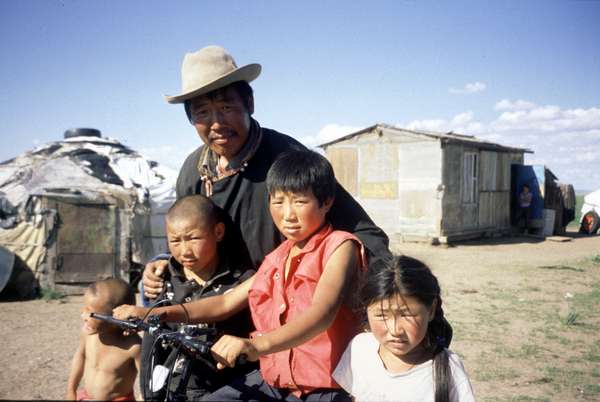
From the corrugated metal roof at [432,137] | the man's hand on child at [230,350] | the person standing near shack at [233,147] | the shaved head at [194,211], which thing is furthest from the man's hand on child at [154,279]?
the corrugated metal roof at [432,137]

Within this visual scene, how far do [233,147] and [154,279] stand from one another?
87 centimetres

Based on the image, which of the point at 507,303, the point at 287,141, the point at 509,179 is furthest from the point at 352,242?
the point at 509,179

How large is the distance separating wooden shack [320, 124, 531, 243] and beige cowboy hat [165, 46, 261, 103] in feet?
47.2

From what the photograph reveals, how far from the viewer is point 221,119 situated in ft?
9.36

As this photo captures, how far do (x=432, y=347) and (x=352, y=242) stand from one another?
2.02 feet

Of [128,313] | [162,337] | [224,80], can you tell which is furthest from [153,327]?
[224,80]

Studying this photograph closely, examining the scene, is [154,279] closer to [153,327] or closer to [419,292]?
[153,327]

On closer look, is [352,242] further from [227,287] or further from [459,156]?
[459,156]

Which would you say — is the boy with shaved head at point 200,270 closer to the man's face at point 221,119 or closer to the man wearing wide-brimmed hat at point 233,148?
the man wearing wide-brimmed hat at point 233,148

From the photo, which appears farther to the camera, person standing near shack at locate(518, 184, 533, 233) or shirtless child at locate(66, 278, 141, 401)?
person standing near shack at locate(518, 184, 533, 233)

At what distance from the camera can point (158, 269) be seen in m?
2.77

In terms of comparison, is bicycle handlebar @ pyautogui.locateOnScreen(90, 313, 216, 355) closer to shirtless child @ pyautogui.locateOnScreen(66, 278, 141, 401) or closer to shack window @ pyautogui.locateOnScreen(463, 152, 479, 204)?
shirtless child @ pyautogui.locateOnScreen(66, 278, 141, 401)

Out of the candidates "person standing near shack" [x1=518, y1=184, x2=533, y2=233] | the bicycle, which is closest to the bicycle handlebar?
the bicycle

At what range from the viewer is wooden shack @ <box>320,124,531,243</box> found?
16891 millimetres
